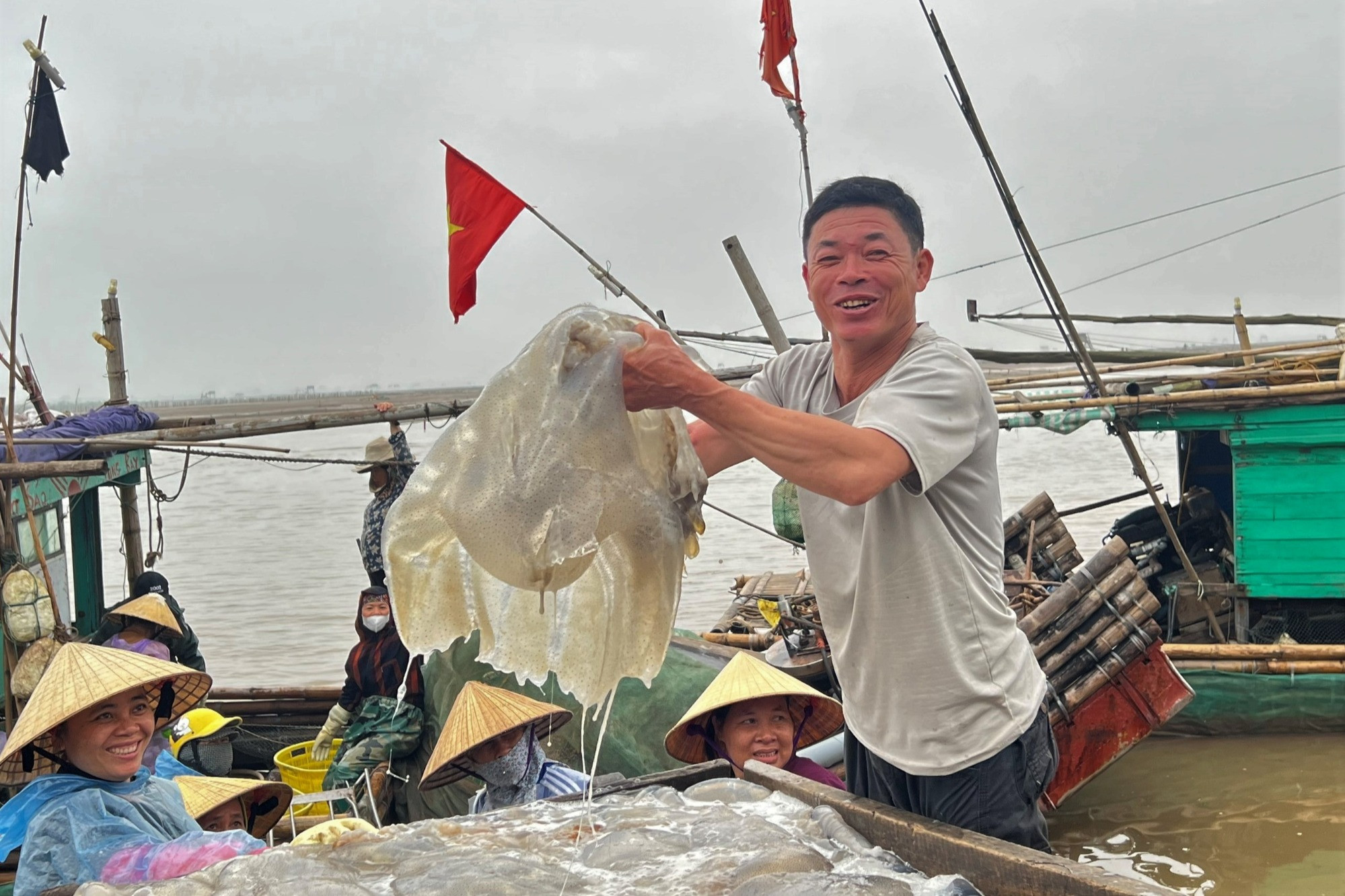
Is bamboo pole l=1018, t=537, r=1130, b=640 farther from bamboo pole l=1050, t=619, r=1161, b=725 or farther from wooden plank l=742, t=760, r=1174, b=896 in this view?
wooden plank l=742, t=760, r=1174, b=896

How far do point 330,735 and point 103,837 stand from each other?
382 centimetres

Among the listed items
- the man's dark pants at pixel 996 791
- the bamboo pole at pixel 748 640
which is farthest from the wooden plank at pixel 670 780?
the bamboo pole at pixel 748 640

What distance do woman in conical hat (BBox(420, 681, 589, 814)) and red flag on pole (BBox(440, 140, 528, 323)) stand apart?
4572 millimetres

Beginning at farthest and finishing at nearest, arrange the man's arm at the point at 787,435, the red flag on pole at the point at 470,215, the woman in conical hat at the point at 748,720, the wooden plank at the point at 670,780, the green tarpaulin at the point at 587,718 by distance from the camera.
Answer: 1. the red flag on pole at the point at 470,215
2. the green tarpaulin at the point at 587,718
3. the woman in conical hat at the point at 748,720
4. the wooden plank at the point at 670,780
5. the man's arm at the point at 787,435

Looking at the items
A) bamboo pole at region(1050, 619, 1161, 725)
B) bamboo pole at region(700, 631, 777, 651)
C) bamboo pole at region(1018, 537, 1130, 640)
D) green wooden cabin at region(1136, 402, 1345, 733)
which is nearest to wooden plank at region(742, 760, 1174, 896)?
bamboo pole at region(1050, 619, 1161, 725)

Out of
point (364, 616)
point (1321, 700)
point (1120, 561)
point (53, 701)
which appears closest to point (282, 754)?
point (364, 616)

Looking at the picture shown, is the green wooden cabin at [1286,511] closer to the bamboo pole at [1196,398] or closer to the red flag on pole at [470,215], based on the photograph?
the bamboo pole at [1196,398]

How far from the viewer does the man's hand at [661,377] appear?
2107mm

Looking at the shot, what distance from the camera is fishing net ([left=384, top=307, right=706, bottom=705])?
2.23m

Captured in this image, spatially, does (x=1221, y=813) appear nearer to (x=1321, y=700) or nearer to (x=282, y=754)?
(x=1321, y=700)

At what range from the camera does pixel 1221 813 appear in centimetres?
759

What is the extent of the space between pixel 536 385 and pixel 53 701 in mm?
2342

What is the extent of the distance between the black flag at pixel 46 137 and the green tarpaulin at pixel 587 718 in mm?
5495

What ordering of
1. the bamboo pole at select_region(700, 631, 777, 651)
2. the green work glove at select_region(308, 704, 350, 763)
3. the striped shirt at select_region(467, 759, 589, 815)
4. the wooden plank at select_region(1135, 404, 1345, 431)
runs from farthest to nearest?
the wooden plank at select_region(1135, 404, 1345, 431), the bamboo pole at select_region(700, 631, 777, 651), the green work glove at select_region(308, 704, 350, 763), the striped shirt at select_region(467, 759, 589, 815)
